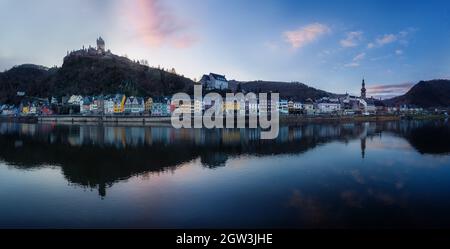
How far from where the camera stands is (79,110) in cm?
7225

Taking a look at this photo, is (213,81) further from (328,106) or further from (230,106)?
(328,106)

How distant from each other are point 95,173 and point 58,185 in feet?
6.73

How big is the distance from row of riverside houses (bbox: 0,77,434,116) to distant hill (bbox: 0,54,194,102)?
24.0 ft

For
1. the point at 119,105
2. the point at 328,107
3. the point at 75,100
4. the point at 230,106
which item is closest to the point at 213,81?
the point at 230,106

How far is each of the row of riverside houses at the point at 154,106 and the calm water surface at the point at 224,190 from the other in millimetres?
41519

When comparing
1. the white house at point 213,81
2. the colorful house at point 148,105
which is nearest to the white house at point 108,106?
the colorful house at point 148,105

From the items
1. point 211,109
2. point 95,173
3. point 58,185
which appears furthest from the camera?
point 211,109

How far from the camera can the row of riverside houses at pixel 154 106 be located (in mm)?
60750

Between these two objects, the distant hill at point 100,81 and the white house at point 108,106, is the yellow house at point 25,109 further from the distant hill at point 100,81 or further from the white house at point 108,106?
the white house at point 108,106

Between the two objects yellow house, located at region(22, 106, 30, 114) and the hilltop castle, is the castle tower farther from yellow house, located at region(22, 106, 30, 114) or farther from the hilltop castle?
yellow house, located at region(22, 106, 30, 114)

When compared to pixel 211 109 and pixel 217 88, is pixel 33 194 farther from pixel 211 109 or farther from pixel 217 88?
pixel 217 88

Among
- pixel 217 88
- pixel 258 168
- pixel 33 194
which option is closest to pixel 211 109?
pixel 217 88

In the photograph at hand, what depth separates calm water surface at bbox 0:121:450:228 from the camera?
7.68 meters

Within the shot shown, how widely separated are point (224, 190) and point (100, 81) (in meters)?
85.9
